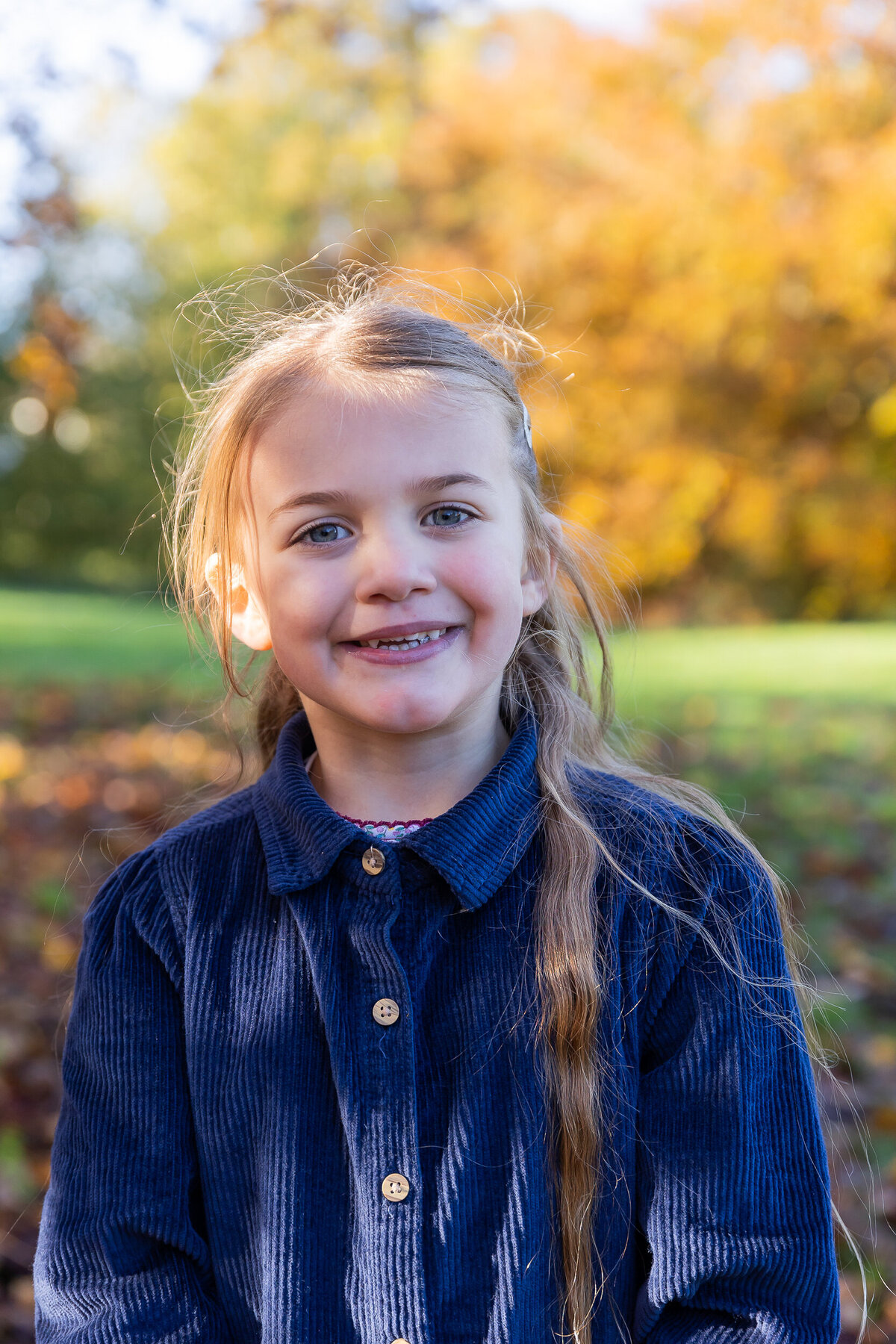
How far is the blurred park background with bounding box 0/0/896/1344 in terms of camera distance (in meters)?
3.92

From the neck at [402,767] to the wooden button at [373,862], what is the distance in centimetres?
12

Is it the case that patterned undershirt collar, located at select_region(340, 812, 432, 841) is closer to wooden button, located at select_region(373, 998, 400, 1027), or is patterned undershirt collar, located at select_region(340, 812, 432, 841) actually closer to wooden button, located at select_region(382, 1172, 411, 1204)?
wooden button, located at select_region(373, 998, 400, 1027)

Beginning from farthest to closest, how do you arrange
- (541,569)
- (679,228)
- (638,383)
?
(638,383), (679,228), (541,569)

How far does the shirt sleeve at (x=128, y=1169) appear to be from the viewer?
154 centimetres

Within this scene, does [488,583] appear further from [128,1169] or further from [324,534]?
[128,1169]

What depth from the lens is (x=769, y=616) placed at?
1897 centimetres

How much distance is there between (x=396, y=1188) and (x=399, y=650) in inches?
25.3

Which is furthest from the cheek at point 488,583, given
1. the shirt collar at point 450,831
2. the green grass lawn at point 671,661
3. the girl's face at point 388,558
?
the green grass lawn at point 671,661

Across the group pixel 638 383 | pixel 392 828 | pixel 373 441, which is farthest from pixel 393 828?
pixel 638 383

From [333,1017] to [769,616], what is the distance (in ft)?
59.7

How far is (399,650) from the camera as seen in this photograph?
158cm

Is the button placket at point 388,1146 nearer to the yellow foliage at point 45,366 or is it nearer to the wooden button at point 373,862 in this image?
the wooden button at point 373,862

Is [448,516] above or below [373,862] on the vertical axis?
above

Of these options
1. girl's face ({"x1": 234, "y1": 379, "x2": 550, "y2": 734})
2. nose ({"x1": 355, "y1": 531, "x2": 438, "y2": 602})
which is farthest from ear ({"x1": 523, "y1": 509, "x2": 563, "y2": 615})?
nose ({"x1": 355, "y1": 531, "x2": 438, "y2": 602})
